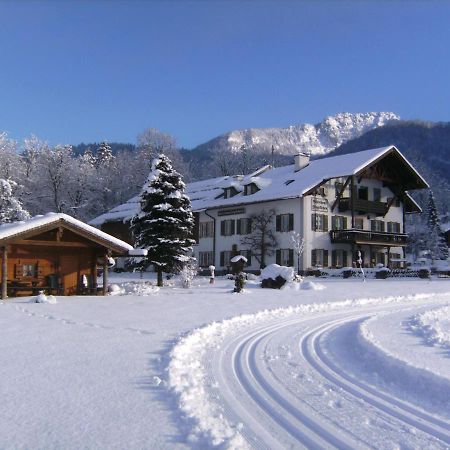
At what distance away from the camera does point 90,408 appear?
6.37 metres

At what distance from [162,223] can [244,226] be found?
1504cm

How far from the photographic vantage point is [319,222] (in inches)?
1652

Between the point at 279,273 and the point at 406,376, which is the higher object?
the point at 279,273

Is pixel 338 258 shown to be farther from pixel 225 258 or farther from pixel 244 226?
pixel 225 258

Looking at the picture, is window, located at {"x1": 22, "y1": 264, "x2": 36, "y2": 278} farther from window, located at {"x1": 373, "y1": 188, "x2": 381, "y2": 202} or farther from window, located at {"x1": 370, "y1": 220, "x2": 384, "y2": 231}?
window, located at {"x1": 373, "y1": 188, "x2": 381, "y2": 202}

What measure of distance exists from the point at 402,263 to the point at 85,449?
147 ft

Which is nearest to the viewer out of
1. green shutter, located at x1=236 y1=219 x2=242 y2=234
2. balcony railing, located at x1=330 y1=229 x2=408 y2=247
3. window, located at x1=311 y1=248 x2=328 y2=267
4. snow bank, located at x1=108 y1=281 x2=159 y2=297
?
snow bank, located at x1=108 y1=281 x2=159 y2=297

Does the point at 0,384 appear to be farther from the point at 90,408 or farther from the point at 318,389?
the point at 318,389

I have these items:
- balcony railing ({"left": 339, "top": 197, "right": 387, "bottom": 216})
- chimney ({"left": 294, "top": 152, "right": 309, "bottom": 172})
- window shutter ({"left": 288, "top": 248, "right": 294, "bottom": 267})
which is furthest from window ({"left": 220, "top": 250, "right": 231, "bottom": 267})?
balcony railing ({"left": 339, "top": 197, "right": 387, "bottom": 216})

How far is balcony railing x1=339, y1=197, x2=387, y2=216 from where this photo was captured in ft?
142

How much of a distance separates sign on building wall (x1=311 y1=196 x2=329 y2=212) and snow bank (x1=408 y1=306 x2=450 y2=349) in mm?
21810

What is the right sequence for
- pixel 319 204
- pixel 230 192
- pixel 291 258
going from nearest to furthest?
pixel 291 258 < pixel 319 204 < pixel 230 192

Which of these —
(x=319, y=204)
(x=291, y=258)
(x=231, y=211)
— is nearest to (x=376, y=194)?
(x=319, y=204)

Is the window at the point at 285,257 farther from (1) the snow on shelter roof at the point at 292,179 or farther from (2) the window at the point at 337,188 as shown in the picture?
(2) the window at the point at 337,188
